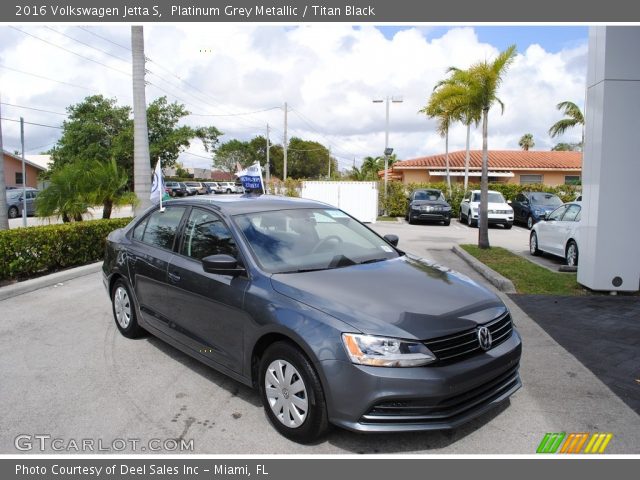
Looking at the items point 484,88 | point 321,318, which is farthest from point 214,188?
point 321,318

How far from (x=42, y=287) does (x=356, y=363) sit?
708 centimetres

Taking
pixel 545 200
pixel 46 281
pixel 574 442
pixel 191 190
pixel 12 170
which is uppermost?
pixel 12 170

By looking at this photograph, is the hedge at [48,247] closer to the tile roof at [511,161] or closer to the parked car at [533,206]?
the parked car at [533,206]

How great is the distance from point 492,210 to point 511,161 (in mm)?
18069

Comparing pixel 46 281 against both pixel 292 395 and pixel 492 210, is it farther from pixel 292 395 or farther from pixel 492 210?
pixel 492 210

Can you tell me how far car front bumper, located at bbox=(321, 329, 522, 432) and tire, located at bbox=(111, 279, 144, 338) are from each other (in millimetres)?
3075

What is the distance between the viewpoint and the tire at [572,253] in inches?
395

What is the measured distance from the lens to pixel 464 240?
1639 centimetres

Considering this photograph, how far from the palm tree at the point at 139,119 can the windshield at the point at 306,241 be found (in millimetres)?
9259

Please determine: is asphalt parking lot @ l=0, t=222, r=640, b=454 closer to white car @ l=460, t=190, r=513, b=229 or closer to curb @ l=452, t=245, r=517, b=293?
curb @ l=452, t=245, r=517, b=293

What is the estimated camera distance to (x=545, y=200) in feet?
73.2

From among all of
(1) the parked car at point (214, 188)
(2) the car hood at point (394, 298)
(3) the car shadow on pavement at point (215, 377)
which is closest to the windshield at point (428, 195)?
(3) the car shadow on pavement at point (215, 377)

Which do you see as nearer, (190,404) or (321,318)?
(321,318)

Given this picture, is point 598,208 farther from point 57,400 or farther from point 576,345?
point 57,400
